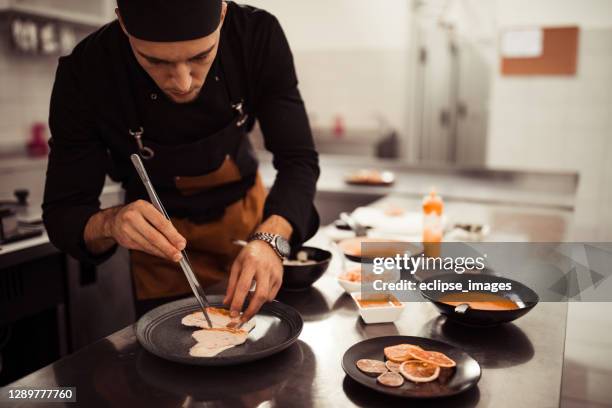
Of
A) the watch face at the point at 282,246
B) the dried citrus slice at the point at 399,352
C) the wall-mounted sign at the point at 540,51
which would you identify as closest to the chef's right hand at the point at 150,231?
the watch face at the point at 282,246

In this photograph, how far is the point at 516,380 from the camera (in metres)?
1.06

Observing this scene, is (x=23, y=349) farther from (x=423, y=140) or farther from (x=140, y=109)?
(x=423, y=140)

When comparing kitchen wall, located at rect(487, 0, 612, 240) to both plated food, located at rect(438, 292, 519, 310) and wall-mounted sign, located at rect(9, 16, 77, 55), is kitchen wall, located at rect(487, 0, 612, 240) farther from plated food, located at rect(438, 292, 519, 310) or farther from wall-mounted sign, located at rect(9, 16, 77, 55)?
wall-mounted sign, located at rect(9, 16, 77, 55)

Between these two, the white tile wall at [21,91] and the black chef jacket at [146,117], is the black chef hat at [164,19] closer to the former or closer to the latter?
the black chef jacket at [146,117]

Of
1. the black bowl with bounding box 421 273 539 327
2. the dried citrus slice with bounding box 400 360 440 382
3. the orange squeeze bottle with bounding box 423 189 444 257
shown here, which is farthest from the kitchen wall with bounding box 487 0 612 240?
the dried citrus slice with bounding box 400 360 440 382

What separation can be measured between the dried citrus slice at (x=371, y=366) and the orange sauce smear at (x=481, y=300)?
329 millimetres

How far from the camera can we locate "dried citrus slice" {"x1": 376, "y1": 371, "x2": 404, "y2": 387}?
100 cm

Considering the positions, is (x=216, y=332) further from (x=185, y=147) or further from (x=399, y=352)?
(x=185, y=147)

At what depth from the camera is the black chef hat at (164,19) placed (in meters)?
1.22

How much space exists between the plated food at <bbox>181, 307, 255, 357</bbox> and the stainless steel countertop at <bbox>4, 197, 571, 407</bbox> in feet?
0.19

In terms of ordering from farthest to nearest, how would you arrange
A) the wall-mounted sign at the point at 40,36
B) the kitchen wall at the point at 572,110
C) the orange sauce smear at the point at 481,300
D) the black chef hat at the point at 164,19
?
the kitchen wall at the point at 572,110 < the wall-mounted sign at the point at 40,36 < the orange sauce smear at the point at 481,300 < the black chef hat at the point at 164,19

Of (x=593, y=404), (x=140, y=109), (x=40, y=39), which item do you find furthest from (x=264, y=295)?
(x=40, y=39)

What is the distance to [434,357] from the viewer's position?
3.55 feet

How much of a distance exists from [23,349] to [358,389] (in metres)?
1.73
